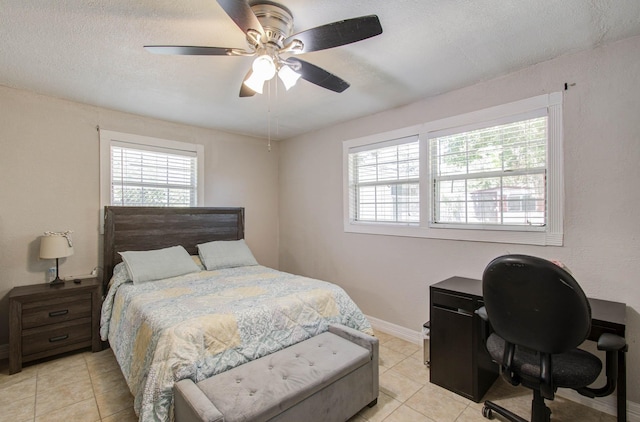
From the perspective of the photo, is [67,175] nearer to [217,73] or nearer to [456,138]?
[217,73]

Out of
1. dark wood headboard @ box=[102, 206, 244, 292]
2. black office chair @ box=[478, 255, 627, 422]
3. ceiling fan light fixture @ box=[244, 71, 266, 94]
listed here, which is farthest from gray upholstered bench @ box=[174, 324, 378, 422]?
dark wood headboard @ box=[102, 206, 244, 292]

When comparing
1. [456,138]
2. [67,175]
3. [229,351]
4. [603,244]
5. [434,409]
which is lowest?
[434,409]

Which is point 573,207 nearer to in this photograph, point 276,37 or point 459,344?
point 459,344

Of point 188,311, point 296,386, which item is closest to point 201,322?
point 188,311

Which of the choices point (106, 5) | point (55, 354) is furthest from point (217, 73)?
point (55, 354)

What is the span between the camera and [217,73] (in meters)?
2.41

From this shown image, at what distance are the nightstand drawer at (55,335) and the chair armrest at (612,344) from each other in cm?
376

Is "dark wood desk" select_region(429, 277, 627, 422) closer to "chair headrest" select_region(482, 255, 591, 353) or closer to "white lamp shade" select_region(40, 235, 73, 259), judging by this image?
"chair headrest" select_region(482, 255, 591, 353)

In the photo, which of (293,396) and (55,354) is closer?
(293,396)

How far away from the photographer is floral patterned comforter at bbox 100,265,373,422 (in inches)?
64.4

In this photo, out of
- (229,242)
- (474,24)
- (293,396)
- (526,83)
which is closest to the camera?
(293,396)

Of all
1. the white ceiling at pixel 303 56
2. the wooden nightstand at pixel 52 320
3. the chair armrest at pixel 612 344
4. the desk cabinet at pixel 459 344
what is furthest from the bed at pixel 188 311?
the chair armrest at pixel 612 344

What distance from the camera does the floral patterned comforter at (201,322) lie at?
1637mm

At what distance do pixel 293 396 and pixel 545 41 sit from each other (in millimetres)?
2657
